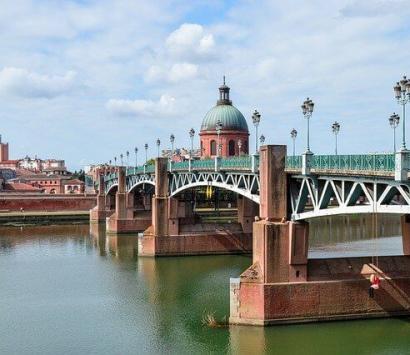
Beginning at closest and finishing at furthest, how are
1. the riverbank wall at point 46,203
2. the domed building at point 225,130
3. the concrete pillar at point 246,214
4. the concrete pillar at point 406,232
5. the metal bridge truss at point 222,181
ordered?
the concrete pillar at point 406,232 → the metal bridge truss at point 222,181 → the concrete pillar at point 246,214 → the domed building at point 225,130 → the riverbank wall at point 46,203

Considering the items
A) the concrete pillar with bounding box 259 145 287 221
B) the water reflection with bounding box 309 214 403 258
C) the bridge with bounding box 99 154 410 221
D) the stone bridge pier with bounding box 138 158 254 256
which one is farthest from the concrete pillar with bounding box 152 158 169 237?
the concrete pillar with bounding box 259 145 287 221

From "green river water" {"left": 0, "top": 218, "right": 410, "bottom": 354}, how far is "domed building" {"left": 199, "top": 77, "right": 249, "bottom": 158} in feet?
132

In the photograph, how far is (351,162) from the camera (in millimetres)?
28094

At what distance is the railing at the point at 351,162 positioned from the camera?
25.8 meters

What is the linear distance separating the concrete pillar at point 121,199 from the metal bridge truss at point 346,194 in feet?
154

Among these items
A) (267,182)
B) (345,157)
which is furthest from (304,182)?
(345,157)

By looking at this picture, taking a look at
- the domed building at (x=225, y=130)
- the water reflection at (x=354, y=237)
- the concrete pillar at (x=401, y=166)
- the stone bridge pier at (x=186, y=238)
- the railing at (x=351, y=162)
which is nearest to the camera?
the concrete pillar at (x=401, y=166)

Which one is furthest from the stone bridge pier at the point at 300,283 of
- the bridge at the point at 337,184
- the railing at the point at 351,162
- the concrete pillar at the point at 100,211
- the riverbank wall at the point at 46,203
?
the riverbank wall at the point at 46,203

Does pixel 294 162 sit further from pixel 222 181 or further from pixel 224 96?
pixel 224 96

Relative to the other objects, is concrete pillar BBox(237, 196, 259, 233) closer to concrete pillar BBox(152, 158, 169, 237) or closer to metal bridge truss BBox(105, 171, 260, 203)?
metal bridge truss BBox(105, 171, 260, 203)

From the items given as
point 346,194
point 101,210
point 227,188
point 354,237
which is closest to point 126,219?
point 101,210

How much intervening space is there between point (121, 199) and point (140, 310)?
4517cm

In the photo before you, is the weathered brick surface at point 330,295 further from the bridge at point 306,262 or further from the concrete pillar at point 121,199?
the concrete pillar at point 121,199

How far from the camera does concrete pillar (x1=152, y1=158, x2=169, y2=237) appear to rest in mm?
57281
